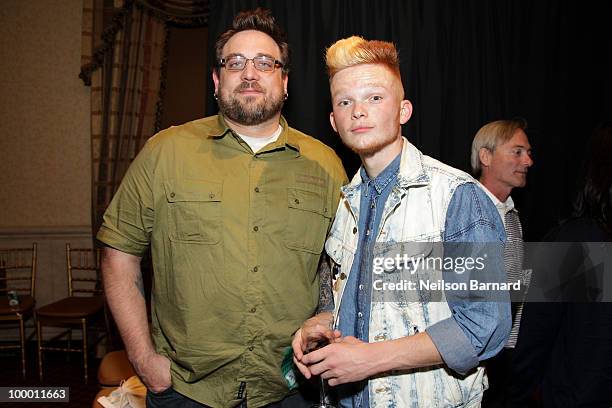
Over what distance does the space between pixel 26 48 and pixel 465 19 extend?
13.3 ft

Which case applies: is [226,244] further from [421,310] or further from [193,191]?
[421,310]

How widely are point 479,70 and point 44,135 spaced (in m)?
3.97

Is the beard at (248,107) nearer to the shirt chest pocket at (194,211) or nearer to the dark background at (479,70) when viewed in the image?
the shirt chest pocket at (194,211)

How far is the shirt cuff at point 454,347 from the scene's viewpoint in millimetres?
1233

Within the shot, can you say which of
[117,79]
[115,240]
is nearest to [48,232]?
[117,79]

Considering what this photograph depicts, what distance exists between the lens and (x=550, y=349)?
6.39 feet

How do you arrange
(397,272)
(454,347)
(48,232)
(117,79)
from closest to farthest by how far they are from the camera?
(454,347), (397,272), (117,79), (48,232)

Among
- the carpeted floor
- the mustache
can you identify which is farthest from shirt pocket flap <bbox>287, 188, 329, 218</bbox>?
the carpeted floor

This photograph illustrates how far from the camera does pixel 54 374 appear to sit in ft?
14.2

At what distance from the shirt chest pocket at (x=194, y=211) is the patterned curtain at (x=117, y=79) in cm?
319

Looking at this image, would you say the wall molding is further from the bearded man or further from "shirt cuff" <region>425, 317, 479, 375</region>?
"shirt cuff" <region>425, 317, 479, 375</region>

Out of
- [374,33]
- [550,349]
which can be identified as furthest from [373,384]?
[374,33]

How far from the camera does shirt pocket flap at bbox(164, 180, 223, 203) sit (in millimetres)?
1747

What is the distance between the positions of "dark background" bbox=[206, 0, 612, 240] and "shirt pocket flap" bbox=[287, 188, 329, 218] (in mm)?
856
